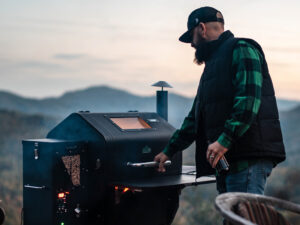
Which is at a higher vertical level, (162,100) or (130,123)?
(162,100)

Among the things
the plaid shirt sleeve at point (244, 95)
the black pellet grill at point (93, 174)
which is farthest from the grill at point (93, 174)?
the plaid shirt sleeve at point (244, 95)

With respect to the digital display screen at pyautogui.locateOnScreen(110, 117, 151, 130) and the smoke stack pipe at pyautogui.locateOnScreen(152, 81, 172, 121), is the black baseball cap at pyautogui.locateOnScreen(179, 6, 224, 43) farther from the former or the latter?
the smoke stack pipe at pyautogui.locateOnScreen(152, 81, 172, 121)

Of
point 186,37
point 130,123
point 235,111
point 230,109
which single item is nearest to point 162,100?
point 130,123

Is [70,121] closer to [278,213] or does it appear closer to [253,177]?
[253,177]

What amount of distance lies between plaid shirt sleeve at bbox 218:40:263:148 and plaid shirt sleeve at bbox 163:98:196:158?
0.68 meters

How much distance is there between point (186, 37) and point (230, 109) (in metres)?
0.70

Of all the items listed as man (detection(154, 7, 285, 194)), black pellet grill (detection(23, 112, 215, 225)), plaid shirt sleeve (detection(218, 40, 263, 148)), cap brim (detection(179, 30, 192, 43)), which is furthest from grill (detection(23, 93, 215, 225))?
plaid shirt sleeve (detection(218, 40, 263, 148))

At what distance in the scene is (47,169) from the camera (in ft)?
11.6

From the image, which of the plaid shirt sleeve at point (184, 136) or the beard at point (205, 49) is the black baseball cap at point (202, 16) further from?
the plaid shirt sleeve at point (184, 136)

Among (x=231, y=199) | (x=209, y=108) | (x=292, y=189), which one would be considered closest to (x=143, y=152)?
(x=209, y=108)

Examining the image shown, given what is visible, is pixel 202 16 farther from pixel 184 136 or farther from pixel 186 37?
pixel 184 136

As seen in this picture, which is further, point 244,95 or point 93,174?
point 93,174

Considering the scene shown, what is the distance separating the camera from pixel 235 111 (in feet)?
8.41

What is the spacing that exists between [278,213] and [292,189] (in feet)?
26.5
